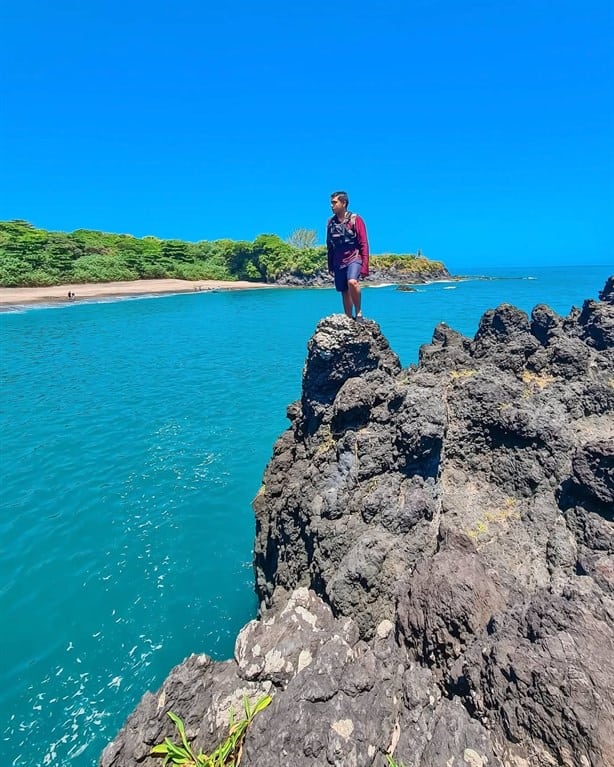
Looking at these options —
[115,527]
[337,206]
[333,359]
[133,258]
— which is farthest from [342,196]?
[133,258]

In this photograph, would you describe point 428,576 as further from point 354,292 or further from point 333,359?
point 354,292

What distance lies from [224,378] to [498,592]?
19981 mm

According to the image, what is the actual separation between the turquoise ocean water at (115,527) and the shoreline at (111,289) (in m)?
36.0

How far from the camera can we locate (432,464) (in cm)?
575

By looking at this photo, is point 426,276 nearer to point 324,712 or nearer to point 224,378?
point 224,378

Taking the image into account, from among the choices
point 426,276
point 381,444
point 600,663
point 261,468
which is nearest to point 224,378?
point 261,468

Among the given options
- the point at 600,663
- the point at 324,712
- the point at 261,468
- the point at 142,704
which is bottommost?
the point at 261,468

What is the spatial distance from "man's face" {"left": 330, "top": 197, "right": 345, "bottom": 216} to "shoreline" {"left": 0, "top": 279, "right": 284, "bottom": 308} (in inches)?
2225

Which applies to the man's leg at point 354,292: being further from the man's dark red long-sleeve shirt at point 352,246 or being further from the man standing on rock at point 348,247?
the man's dark red long-sleeve shirt at point 352,246

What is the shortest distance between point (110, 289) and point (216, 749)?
247 feet

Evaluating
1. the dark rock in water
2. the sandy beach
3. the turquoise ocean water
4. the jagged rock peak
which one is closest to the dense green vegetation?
the sandy beach

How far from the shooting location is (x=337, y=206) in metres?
7.50

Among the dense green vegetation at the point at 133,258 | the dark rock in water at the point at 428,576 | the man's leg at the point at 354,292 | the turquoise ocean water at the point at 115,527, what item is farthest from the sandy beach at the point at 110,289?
the dark rock in water at the point at 428,576

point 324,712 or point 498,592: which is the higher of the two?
point 498,592
